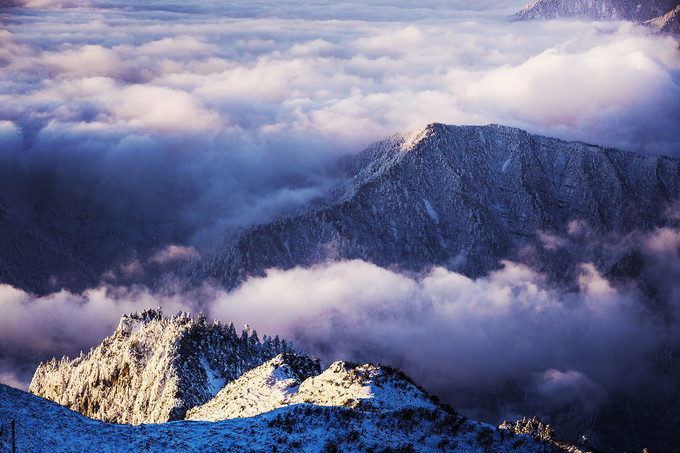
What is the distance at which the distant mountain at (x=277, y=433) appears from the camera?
9369cm

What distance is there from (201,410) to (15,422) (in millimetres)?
79771

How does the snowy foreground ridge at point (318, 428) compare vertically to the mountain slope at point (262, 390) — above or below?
below

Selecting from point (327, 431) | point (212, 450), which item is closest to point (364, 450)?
point (327, 431)

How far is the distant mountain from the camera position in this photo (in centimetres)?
9369

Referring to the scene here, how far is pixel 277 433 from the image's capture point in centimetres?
10506

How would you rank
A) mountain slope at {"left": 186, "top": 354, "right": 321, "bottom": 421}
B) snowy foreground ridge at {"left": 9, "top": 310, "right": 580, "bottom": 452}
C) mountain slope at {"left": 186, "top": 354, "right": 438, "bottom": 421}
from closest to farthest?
snowy foreground ridge at {"left": 9, "top": 310, "right": 580, "bottom": 452} < mountain slope at {"left": 186, "top": 354, "right": 438, "bottom": 421} < mountain slope at {"left": 186, "top": 354, "right": 321, "bottom": 421}

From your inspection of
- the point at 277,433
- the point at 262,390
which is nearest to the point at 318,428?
the point at 277,433

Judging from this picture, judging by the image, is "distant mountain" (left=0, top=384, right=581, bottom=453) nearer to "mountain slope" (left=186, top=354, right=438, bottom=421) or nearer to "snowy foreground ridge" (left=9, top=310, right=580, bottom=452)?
"snowy foreground ridge" (left=9, top=310, right=580, bottom=452)

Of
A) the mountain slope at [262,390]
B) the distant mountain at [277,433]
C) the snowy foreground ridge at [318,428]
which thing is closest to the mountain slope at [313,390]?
the mountain slope at [262,390]

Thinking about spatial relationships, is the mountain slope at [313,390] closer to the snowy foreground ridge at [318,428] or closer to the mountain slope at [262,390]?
the mountain slope at [262,390]

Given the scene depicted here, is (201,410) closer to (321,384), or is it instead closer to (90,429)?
(321,384)

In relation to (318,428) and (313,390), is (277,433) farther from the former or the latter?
(313,390)

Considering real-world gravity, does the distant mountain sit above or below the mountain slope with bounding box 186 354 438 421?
below

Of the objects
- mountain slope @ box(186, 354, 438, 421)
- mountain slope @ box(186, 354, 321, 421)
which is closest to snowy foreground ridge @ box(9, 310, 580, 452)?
mountain slope @ box(186, 354, 438, 421)
